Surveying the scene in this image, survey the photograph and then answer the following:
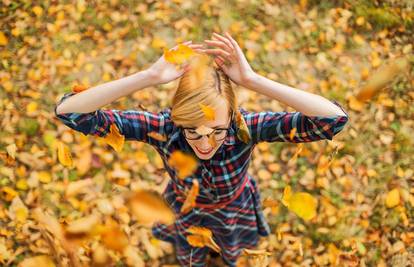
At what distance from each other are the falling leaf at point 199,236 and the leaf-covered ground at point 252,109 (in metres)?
0.56

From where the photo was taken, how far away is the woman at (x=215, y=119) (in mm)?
1225

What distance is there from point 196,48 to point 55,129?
59.8 inches

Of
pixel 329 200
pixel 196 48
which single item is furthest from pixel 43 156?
pixel 329 200

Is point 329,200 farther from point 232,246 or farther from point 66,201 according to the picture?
point 66,201

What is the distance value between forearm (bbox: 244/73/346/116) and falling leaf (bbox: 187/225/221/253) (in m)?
0.69

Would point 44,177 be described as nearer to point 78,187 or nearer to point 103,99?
point 78,187

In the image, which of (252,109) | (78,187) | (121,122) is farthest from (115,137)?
(252,109)

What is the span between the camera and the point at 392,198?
238cm

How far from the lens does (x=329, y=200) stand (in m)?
2.38

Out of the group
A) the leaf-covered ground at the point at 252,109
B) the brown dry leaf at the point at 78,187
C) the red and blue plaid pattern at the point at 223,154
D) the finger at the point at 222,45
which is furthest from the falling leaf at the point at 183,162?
the brown dry leaf at the point at 78,187

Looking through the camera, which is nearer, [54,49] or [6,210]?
[6,210]

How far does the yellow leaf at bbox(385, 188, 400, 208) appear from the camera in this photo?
237 cm

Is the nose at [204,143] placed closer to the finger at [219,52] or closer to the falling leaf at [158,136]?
the falling leaf at [158,136]

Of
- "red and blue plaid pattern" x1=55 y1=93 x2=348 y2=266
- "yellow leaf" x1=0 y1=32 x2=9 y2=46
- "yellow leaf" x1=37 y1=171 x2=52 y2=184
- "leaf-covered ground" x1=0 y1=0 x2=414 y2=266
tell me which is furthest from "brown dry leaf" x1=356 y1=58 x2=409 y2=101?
"yellow leaf" x1=0 y1=32 x2=9 y2=46
